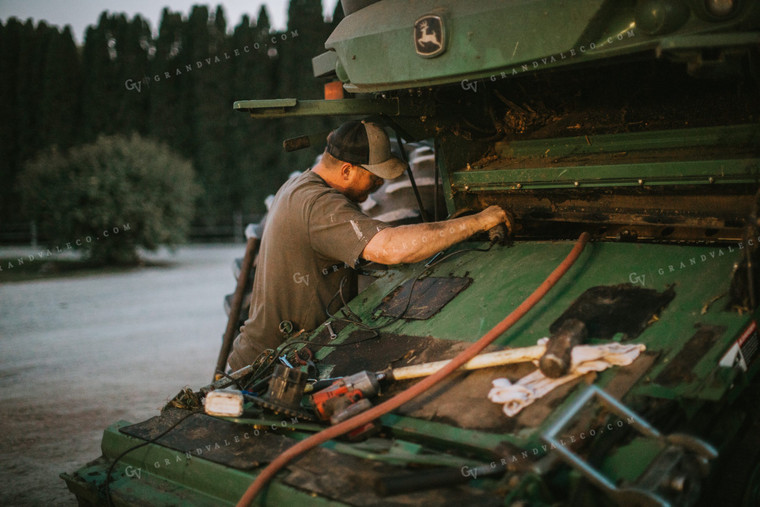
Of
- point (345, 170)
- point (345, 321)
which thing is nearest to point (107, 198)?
point (345, 170)

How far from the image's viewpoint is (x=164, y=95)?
19.8m

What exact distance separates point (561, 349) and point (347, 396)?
2.47 feet

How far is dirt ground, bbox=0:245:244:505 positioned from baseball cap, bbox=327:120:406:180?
2251 millimetres

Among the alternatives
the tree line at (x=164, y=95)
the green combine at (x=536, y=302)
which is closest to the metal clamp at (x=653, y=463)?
the green combine at (x=536, y=302)

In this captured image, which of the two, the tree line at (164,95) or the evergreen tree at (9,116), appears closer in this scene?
the tree line at (164,95)

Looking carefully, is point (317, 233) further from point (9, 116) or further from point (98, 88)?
→ point (9, 116)

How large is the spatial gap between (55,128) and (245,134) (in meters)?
5.70

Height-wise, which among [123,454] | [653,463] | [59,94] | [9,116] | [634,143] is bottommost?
[123,454]

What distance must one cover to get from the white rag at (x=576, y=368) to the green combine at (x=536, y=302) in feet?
0.04

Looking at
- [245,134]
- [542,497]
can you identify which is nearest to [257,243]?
[542,497]

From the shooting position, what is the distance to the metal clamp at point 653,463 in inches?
67.8

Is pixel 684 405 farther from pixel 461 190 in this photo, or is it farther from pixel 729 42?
pixel 461 190

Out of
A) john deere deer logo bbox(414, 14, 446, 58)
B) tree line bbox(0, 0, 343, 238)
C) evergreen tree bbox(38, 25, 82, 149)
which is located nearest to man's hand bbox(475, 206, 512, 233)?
john deere deer logo bbox(414, 14, 446, 58)

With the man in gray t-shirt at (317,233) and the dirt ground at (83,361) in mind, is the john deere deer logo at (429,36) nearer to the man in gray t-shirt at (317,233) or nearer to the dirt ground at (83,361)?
the man in gray t-shirt at (317,233)
